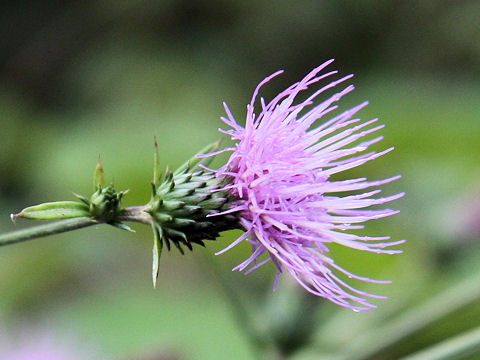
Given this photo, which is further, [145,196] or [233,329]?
[233,329]

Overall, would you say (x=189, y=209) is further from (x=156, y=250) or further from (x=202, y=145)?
(x=202, y=145)

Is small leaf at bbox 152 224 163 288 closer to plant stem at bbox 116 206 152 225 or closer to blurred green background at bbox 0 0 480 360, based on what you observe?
plant stem at bbox 116 206 152 225

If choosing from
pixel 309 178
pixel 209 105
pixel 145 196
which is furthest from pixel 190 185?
pixel 209 105

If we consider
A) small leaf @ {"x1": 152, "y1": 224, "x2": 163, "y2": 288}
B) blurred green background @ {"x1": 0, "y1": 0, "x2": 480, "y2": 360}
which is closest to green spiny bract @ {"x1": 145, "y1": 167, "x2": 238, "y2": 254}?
small leaf @ {"x1": 152, "y1": 224, "x2": 163, "y2": 288}

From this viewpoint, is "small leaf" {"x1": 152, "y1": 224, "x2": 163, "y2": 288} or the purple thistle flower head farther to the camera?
the purple thistle flower head

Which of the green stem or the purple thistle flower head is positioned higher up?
the green stem

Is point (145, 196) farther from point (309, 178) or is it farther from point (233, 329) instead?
point (309, 178)
